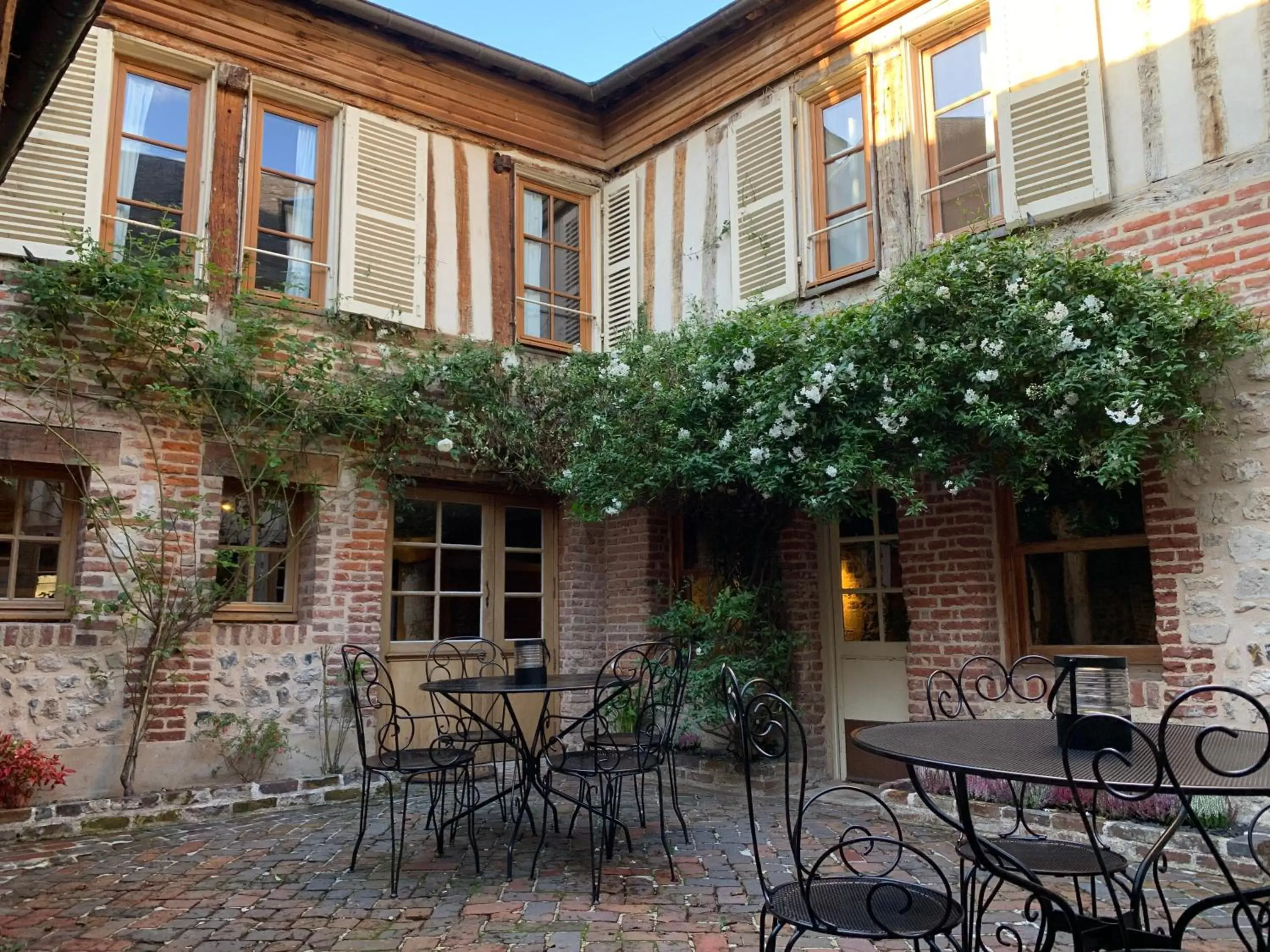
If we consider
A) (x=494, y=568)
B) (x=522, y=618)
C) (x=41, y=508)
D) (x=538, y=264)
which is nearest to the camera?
(x=41, y=508)

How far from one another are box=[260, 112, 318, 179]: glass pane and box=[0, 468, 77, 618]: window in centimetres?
259

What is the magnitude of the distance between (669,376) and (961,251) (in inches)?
76.0

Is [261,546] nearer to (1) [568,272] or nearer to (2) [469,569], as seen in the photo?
(2) [469,569]

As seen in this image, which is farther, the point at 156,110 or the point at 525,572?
the point at 525,572

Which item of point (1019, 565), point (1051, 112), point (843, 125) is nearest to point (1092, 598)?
point (1019, 565)

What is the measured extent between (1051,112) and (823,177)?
1.65 m

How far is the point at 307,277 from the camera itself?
6.50 m

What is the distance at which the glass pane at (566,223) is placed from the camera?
7.82m

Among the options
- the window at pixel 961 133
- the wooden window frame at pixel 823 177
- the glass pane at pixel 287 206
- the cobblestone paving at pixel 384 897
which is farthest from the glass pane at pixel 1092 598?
the glass pane at pixel 287 206

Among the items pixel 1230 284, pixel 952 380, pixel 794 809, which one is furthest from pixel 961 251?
pixel 794 809

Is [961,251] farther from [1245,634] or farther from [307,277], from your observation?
[307,277]

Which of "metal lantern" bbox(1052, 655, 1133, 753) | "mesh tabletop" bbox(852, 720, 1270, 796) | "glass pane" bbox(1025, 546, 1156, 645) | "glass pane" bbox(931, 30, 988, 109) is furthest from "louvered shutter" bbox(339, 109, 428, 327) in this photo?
"metal lantern" bbox(1052, 655, 1133, 753)

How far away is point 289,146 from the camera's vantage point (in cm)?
A: 661

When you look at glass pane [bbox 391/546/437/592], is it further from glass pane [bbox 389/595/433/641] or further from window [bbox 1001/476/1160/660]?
window [bbox 1001/476/1160/660]
